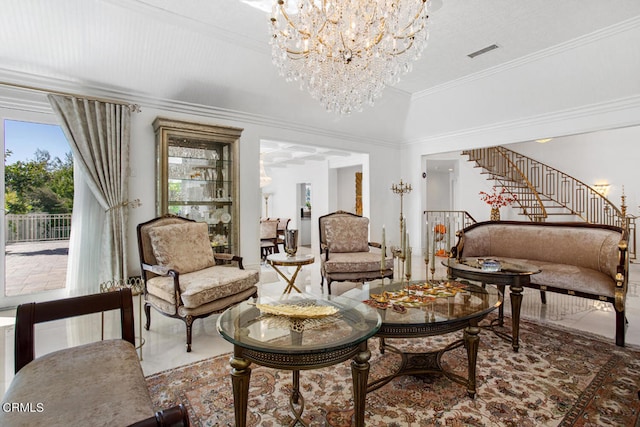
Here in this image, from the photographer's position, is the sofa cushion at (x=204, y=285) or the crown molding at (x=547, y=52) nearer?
the sofa cushion at (x=204, y=285)

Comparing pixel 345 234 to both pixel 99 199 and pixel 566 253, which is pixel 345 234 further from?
pixel 99 199

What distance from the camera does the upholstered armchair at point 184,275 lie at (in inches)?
108

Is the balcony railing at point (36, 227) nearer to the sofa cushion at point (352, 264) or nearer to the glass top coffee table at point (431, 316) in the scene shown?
the sofa cushion at point (352, 264)

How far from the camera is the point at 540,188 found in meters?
9.41

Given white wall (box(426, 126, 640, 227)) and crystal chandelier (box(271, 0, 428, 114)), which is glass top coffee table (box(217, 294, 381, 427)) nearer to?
crystal chandelier (box(271, 0, 428, 114))

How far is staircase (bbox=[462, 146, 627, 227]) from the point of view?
8.36 m

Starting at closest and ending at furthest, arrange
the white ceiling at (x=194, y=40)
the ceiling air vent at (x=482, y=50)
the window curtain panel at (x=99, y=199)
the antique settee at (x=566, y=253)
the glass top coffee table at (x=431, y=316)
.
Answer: the glass top coffee table at (x=431, y=316)
the antique settee at (x=566, y=253)
the white ceiling at (x=194, y=40)
the window curtain panel at (x=99, y=199)
the ceiling air vent at (x=482, y=50)

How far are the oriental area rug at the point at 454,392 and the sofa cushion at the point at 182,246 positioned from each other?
1.13 meters

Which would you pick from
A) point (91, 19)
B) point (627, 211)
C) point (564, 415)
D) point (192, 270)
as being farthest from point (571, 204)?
point (91, 19)

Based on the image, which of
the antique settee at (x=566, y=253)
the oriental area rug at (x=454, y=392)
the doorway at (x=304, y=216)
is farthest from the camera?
the doorway at (x=304, y=216)

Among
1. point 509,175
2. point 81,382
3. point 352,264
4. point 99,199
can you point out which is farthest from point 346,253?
point 509,175

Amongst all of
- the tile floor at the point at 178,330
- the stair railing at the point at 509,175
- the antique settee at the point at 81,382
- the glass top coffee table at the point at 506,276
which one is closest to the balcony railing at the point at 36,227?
the tile floor at the point at 178,330

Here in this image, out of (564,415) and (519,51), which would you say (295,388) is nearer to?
(564,415)

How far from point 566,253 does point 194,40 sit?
513 cm
